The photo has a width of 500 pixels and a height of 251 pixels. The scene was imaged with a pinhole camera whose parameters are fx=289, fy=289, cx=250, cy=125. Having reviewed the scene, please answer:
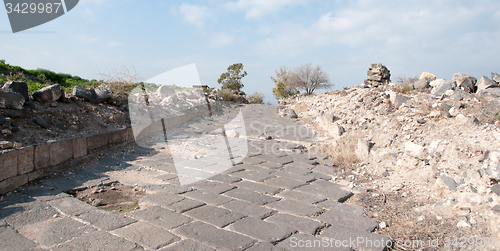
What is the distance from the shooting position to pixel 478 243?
2.67m

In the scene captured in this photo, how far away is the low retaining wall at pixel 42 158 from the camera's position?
13.0 feet

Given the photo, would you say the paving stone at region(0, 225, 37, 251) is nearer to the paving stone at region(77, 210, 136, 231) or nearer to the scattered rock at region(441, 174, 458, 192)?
the paving stone at region(77, 210, 136, 231)

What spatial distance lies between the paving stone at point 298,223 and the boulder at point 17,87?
5.15 meters

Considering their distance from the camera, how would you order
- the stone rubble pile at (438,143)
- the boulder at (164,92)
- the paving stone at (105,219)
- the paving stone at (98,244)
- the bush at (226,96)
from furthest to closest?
the bush at (226,96) → the boulder at (164,92) → the stone rubble pile at (438,143) → the paving stone at (105,219) → the paving stone at (98,244)

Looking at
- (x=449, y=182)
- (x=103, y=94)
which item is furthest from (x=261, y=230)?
(x=103, y=94)

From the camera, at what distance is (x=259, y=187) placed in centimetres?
421

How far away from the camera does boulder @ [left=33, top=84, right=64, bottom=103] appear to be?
5.69 meters

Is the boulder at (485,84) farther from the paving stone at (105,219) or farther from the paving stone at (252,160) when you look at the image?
the paving stone at (105,219)

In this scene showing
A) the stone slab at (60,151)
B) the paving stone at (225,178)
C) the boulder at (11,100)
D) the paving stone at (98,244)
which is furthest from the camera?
the boulder at (11,100)

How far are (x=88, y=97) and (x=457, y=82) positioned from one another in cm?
865

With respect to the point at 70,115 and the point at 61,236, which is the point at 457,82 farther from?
the point at 70,115

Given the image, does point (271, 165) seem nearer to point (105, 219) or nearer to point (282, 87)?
point (105, 219)

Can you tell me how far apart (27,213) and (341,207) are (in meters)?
3.64

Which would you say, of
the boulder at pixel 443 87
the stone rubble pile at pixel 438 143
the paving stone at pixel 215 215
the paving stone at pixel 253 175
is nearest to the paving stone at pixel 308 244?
the paving stone at pixel 215 215
